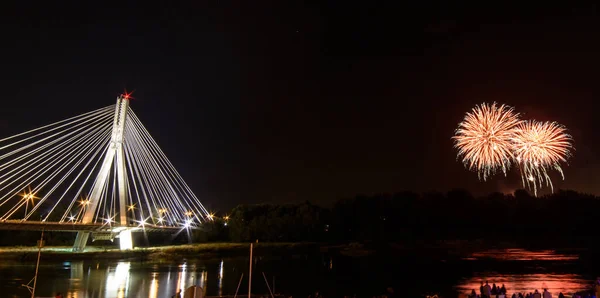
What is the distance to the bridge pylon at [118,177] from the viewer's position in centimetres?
6725

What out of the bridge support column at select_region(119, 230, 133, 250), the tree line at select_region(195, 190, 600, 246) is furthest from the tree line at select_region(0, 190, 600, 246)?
the bridge support column at select_region(119, 230, 133, 250)

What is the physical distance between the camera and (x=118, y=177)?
2702 inches

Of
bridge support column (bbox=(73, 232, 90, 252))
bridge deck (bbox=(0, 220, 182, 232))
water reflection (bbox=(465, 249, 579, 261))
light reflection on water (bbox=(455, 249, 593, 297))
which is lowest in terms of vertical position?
water reflection (bbox=(465, 249, 579, 261))

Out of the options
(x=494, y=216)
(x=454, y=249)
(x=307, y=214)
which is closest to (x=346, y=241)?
(x=307, y=214)

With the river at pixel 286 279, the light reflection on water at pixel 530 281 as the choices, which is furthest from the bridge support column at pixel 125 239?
the light reflection on water at pixel 530 281

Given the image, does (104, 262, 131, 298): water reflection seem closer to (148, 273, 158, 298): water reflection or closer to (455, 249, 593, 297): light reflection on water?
(148, 273, 158, 298): water reflection

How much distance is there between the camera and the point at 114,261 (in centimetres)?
6306

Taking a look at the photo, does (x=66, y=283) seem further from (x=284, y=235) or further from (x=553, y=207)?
(x=553, y=207)

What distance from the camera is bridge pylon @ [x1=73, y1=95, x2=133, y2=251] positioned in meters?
67.2

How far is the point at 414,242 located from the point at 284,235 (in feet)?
116

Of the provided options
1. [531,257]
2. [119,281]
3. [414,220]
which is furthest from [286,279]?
[414,220]

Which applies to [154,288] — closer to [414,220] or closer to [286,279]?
[286,279]

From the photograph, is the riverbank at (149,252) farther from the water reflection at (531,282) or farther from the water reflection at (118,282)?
the water reflection at (531,282)

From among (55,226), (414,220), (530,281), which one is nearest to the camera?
(530,281)
